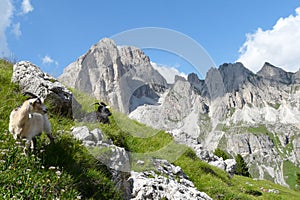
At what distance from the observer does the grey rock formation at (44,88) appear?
11352 mm

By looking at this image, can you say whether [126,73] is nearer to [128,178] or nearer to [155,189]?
[128,178]

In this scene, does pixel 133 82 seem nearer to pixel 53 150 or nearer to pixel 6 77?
pixel 53 150

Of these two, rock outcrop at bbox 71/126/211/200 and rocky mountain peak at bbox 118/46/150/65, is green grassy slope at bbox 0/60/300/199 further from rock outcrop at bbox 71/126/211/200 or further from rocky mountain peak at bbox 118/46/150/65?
rocky mountain peak at bbox 118/46/150/65

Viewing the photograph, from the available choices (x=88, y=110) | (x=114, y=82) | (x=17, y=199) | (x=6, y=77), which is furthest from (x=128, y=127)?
(x=17, y=199)

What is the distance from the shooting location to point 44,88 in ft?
37.4

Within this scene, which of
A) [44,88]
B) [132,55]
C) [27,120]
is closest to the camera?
[27,120]

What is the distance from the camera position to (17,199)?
4.62 meters

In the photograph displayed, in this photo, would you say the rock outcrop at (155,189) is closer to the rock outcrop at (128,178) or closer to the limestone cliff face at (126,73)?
the rock outcrop at (128,178)

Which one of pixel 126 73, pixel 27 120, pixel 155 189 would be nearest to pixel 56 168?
pixel 27 120

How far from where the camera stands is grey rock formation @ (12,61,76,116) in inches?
447

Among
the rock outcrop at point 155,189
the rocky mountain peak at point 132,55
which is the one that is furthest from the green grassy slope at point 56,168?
the rocky mountain peak at point 132,55

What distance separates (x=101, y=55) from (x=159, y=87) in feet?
9.43

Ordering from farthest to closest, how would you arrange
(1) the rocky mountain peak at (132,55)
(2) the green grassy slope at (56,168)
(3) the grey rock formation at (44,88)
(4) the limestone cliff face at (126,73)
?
1. (3) the grey rock formation at (44,88)
2. (4) the limestone cliff face at (126,73)
3. (1) the rocky mountain peak at (132,55)
4. (2) the green grassy slope at (56,168)

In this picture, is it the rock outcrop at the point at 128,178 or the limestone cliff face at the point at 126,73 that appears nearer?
the rock outcrop at the point at 128,178
